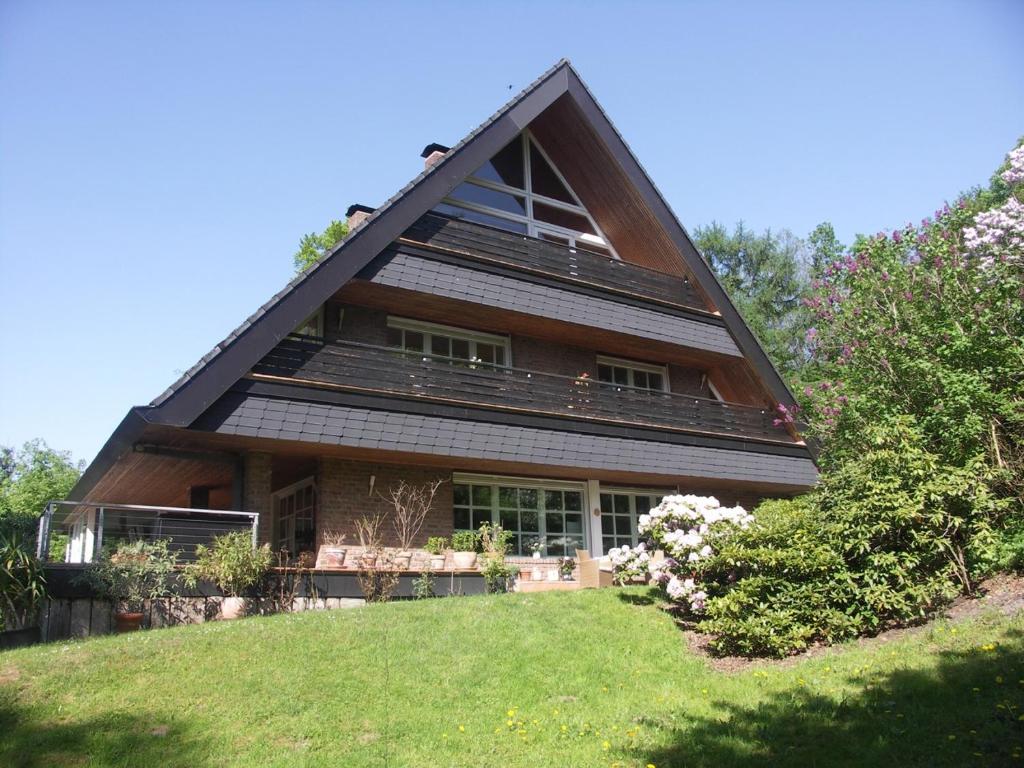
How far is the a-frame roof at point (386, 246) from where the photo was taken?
521 inches

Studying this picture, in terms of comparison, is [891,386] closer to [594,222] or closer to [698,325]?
[698,325]

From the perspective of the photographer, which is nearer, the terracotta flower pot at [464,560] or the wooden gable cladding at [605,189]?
the terracotta flower pot at [464,560]

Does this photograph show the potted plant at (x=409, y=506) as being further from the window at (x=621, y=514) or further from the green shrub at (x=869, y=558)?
the green shrub at (x=869, y=558)

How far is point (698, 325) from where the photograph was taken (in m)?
20.5

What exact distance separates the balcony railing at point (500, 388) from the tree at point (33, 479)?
3475cm

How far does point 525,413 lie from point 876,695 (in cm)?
1003

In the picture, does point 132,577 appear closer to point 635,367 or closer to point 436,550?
point 436,550

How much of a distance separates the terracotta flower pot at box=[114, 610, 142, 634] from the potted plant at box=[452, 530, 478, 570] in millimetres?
5296

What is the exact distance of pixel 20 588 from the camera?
36.6ft

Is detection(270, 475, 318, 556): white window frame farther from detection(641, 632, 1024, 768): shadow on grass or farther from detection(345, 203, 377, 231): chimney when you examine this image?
detection(641, 632, 1024, 768): shadow on grass

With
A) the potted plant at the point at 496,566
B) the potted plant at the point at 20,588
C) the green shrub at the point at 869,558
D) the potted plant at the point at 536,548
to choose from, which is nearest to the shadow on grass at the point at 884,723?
the green shrub at the point at 869,558

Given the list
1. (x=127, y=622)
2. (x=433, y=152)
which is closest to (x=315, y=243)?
(x=433, y=152)

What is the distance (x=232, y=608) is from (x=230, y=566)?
26.0 inches

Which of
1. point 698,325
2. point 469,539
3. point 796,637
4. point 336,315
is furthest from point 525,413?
point 796,637
